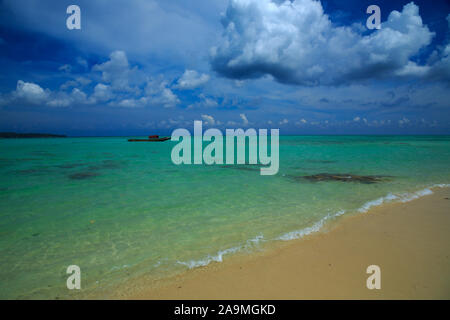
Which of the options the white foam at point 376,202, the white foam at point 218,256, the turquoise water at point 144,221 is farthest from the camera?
the white foam at point 376,202

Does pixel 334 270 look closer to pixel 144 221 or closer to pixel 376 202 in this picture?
pixel 144 221

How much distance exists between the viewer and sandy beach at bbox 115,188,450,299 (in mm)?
3186

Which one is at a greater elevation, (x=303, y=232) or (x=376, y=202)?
(x=376, y=202)

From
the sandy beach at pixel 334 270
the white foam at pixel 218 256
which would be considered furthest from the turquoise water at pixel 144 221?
the sandy beach at pixel 334 270

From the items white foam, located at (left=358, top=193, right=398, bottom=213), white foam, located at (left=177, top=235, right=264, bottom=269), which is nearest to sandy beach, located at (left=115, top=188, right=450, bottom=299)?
white foam, located at (left=177, top=235, right=264, bottom=269)

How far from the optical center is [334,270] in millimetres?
3674

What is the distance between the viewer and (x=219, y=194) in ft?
29.4

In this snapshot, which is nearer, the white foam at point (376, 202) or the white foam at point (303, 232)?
the white foam at point (303, 232)

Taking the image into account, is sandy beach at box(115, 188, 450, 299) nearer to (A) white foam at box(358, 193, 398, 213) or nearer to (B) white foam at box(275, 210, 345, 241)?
(B) white foam at box(275, 210, 345, 241)

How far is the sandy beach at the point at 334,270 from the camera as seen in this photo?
319 cm

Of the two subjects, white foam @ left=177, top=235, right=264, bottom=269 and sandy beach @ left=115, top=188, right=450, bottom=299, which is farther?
white foam @ left=177, top=235, right=264, bottom=269

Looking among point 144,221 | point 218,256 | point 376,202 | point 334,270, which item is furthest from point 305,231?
point 144,221

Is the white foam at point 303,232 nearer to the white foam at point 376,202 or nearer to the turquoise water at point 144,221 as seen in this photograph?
the turquoise water at point 144,221
